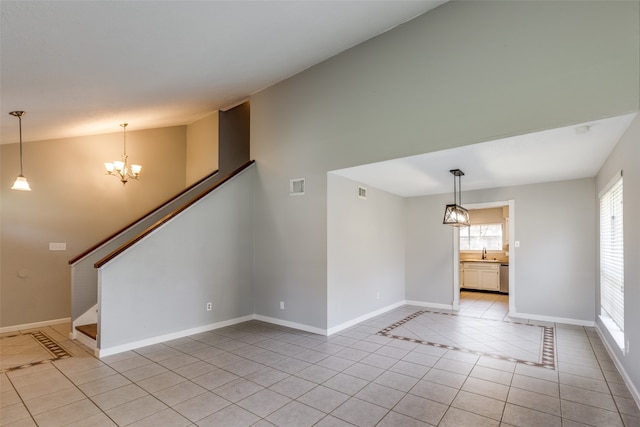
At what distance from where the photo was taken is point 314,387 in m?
2.98

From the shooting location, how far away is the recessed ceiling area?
305cm

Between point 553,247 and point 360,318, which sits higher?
point 553,247

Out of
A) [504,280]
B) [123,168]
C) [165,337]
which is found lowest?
[165,337]

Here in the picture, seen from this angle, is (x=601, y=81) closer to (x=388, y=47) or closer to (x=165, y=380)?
(x=388, y=47)

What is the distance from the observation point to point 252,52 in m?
3.77

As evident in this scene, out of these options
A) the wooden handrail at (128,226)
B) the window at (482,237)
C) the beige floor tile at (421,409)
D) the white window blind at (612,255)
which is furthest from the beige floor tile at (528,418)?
the window at (482,237)

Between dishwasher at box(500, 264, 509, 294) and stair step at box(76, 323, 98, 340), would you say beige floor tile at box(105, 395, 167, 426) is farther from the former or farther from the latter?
dishwasher at box(500, 264, 509, 294)

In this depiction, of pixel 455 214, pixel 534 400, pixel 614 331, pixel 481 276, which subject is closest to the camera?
pixel 534 400

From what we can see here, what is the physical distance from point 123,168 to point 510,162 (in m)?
5.97

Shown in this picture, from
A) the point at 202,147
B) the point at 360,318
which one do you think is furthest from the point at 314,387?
the point at 202,147

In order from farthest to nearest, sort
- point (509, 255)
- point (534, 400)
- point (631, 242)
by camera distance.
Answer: point (509, 255), point (631, 242), point (534, 400)

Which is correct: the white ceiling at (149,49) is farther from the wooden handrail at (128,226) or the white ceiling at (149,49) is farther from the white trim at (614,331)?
the white trim at (614,331)

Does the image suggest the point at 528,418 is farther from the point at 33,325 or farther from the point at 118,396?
the point at 33,325

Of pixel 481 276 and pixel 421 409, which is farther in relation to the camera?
pixel 481 276
